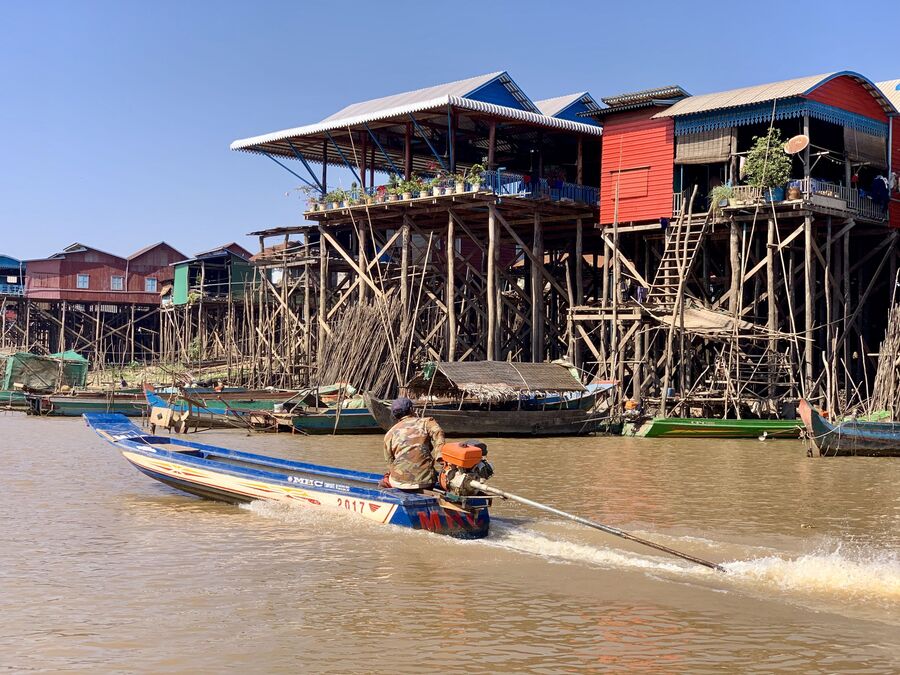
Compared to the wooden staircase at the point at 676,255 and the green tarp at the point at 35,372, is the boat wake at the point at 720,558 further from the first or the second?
the green tarp at the point at 35,372

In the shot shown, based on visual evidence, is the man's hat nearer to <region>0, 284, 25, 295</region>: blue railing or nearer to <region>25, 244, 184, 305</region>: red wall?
<region>25, 244, 184, 305</region>: red wall

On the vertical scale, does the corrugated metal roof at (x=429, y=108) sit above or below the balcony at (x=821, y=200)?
above

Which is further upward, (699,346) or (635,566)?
(699,346)

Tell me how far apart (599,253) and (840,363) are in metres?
9.77

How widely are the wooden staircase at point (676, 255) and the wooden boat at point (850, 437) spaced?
7.69 meters

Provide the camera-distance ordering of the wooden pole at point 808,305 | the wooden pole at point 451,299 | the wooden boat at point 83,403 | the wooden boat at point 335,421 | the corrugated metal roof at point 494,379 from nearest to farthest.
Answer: the corrugated metal roof at point 494,379 → the wooden boat at point 335,421 → the wooden pole at point 808,305 → the wooden pole at point 451,299 → the wooden boat at point 83,403

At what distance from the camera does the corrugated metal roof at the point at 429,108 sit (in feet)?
103

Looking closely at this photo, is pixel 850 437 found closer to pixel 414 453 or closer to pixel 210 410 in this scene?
pixel 414 453

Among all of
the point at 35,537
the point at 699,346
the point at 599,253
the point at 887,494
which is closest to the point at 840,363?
the point at 699,346

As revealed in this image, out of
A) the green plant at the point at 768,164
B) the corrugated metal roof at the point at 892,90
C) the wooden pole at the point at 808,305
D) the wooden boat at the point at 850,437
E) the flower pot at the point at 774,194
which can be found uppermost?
the corrugated metal roof at the point at 892,90

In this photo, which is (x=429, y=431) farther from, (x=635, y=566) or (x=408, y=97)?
(x=408, y=97)

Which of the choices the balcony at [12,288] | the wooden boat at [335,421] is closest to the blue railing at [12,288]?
the balcony at [12,288]

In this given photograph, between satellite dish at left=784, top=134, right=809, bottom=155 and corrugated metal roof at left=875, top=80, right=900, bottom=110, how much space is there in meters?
8.84

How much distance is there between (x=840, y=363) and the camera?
31.7 m
